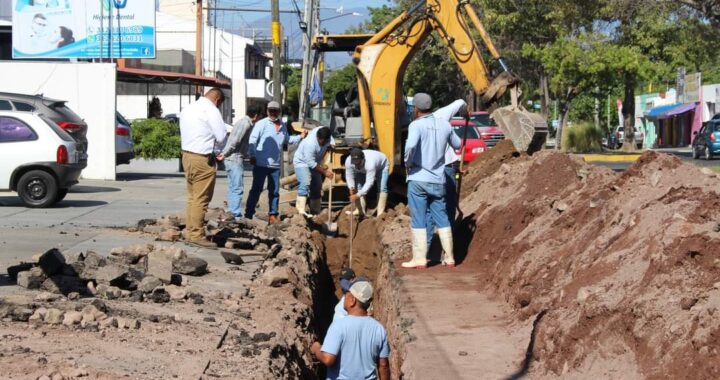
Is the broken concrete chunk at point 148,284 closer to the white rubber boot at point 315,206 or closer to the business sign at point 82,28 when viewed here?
the white rubber boot at point 315,206

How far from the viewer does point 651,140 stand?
79438 mm

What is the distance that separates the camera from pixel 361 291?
298 inches

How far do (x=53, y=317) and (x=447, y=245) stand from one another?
20.3 feet

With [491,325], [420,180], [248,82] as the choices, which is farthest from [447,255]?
[248,82]

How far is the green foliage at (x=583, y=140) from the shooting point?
50.3m

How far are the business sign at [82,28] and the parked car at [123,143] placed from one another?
4946mm

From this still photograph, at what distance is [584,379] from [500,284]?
4456 millimetres

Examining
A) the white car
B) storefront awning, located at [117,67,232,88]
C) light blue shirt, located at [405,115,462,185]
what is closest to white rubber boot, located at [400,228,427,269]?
light blue shirt, located at [405,115,462,185]

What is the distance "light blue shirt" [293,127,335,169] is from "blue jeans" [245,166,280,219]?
0.88 metres

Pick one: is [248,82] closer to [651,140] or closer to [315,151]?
[651,140]

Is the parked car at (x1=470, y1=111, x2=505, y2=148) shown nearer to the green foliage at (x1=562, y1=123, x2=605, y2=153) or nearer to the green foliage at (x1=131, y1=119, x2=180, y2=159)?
the green foliage at (x1=131, y1=119, x2=180, y2=159)

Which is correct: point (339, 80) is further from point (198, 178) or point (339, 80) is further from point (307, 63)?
point (198, 178)

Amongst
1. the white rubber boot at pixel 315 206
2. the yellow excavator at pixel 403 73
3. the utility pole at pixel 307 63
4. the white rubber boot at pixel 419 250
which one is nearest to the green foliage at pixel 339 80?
the utility pole at pixel 307 63

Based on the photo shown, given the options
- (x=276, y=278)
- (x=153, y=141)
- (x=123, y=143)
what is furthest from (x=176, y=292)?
(x=153, y=141)
